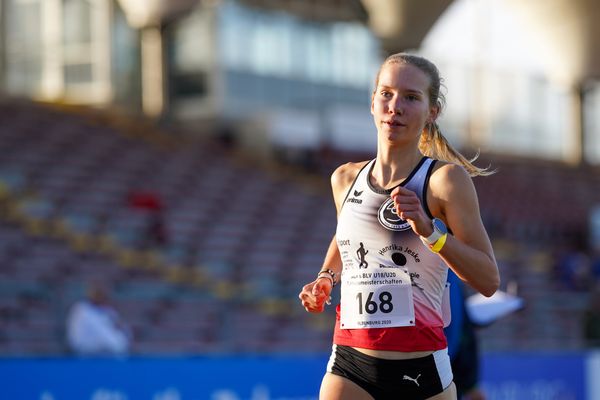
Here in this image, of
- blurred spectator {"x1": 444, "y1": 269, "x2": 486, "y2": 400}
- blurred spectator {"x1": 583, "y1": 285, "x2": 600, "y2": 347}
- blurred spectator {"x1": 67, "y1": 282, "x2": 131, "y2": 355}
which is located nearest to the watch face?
blurred spectator {"x1": 444, "y1": 269, "x2": 486, "y2": 400}

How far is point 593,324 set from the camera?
14.3 meters

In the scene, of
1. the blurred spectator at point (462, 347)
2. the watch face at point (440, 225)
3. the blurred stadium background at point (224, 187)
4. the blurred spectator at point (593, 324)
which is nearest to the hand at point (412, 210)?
the watch face at point (440, 225)

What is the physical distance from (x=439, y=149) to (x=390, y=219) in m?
0.49

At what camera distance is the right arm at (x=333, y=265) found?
450cm

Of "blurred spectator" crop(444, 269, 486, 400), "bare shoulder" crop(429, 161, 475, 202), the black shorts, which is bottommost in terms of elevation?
"blurred spectator" crop(444, 269, 486, 400)

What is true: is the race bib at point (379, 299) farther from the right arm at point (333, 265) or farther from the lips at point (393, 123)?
the lips at point (393, 123)

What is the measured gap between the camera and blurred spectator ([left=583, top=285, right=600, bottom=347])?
46.6 ft

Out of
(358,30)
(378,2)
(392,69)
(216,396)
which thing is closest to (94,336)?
(216,396)

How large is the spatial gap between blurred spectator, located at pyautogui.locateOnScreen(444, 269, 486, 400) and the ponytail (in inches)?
83.7

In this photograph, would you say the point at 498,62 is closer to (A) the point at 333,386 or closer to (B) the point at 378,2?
(B) the point at 378,2

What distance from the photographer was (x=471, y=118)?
39906 millimetres

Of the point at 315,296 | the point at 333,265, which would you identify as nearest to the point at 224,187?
the point at 333,265

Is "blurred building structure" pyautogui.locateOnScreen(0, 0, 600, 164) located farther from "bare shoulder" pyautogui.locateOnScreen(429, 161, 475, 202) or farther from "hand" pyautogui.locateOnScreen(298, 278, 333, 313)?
"bare shoulder" pyautogui.locateOnScreen(429, 161, 475, 202)

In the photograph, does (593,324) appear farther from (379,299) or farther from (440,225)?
(440,225)
